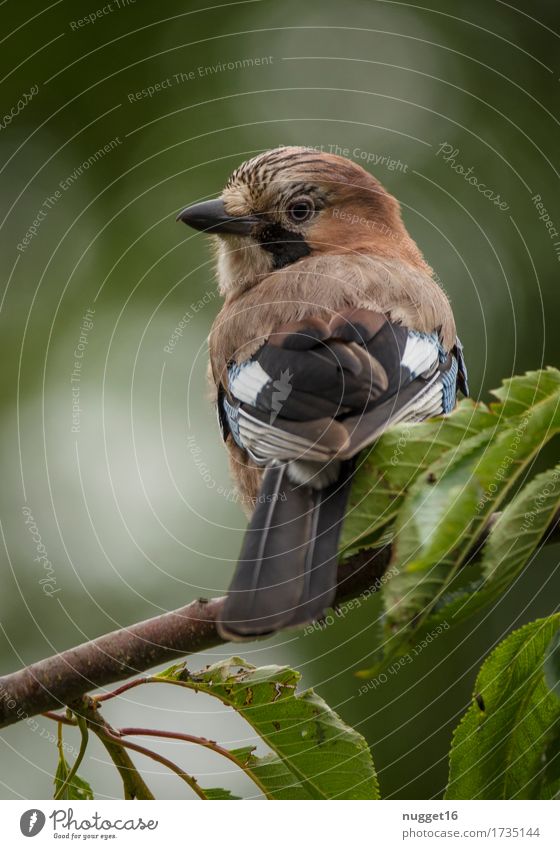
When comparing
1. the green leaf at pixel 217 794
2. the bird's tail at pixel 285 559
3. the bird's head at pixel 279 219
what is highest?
the bird's head at pixel 279 219

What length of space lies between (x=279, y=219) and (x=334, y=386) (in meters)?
1.34

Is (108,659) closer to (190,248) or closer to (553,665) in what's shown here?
(553,665)

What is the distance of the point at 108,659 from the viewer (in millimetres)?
1966

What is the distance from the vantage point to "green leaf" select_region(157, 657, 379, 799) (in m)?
2.04

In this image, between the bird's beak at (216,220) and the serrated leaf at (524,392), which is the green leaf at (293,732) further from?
the bird's beak at (216,220)

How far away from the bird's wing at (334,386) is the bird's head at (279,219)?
27.9 inches

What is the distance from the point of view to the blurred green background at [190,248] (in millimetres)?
4348

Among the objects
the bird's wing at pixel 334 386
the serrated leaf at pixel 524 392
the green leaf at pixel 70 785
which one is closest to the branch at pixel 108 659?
the green leaf at pixel 70 785

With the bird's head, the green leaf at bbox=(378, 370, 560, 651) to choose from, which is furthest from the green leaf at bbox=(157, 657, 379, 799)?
the bird's head

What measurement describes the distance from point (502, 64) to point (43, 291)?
8.72 feet

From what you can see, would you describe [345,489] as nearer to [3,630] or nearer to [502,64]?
[3,630]

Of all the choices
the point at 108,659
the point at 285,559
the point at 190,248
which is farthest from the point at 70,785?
the point at 190,248

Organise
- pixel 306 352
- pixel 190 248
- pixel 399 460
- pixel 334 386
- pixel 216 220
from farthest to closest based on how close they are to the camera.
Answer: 1. pixel 190 248
2. pixel 216 220
3. pixel 306 352
4. pixel 334 386
5. pixel 399 460

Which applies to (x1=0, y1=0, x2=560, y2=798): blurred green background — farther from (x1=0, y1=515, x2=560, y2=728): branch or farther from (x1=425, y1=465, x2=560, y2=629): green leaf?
(x1=425, y1=465, x2=560, y2=629): green leaf
